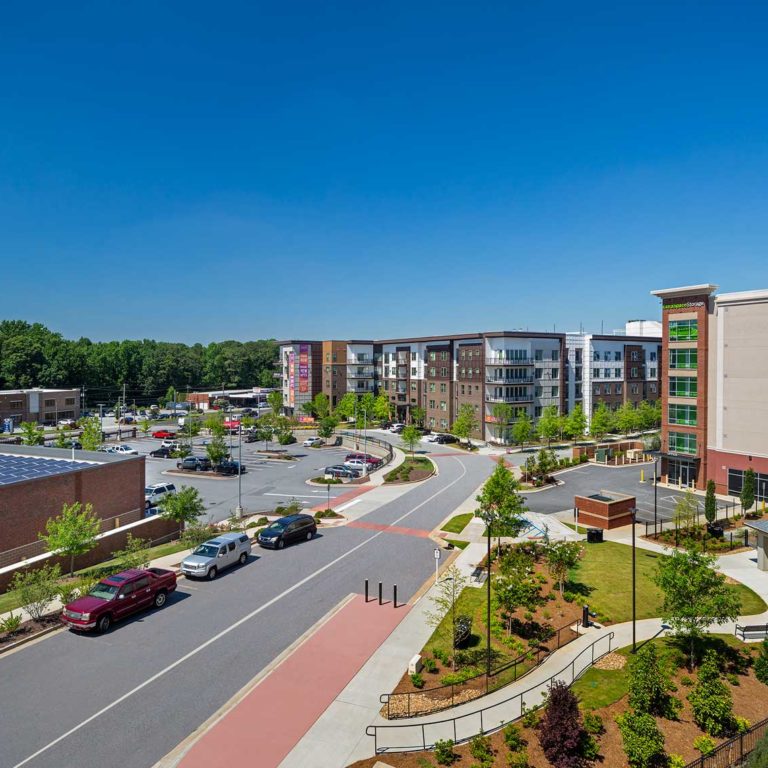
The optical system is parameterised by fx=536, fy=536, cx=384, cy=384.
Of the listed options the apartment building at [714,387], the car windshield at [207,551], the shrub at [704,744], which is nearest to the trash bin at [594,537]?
the apartment building at [714,387]

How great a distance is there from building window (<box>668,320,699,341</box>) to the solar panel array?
47.1 meters

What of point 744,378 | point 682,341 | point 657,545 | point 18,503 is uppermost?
point 682,341

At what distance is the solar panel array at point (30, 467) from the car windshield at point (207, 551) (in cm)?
1118

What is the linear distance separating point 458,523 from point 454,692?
1994 centimetres

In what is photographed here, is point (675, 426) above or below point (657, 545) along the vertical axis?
above

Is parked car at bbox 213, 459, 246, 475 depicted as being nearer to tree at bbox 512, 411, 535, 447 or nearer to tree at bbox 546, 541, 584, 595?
tree at bbox 512, 411, 535, 447

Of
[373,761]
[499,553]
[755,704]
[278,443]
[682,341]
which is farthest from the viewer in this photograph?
[278,443]

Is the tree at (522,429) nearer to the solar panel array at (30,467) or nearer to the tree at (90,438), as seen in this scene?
the tree at (90,438)

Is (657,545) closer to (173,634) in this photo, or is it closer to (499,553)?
(499,553)

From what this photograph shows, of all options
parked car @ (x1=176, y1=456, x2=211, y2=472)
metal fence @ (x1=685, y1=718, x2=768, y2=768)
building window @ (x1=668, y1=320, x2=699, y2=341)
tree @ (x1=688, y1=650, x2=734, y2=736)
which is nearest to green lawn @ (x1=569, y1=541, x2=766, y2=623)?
tree @ (x1=688, y1=650, x2=734, y2=736)

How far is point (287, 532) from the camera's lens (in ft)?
102

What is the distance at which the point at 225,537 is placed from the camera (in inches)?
1088

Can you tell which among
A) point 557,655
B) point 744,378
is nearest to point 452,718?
point 557,655

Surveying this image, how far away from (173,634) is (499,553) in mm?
17206
